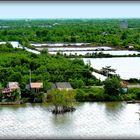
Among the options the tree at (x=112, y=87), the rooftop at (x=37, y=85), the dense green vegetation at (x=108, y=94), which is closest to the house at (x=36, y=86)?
the rooftop at (x=37, y=85)

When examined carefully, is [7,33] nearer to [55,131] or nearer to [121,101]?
[121,101]

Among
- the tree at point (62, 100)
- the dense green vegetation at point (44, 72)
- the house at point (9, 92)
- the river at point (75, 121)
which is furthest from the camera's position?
the dense green vegetation at point (44, 72)

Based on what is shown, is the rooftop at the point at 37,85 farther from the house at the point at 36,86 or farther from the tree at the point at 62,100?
the tree at the point at 62,100

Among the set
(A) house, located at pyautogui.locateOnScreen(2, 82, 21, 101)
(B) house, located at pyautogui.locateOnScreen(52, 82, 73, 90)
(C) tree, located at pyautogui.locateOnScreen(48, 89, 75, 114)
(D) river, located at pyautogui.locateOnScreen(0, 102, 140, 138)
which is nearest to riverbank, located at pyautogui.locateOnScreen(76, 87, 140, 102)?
(D) river, located at pyautogui.locateOnScreen(0, 102, 140, 138)

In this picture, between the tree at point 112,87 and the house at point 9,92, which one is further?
the tree at point 112,87

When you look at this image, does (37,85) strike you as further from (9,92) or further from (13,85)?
(9,92)

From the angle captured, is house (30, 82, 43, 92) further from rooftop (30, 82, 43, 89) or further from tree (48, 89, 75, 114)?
tree (48, 89, 75, 114)

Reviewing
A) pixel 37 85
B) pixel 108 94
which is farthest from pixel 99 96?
pixel 37 85

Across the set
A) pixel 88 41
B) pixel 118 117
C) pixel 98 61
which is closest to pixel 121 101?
pixel 118 117
